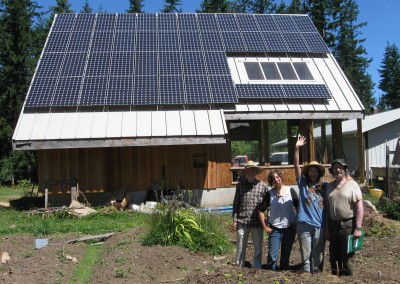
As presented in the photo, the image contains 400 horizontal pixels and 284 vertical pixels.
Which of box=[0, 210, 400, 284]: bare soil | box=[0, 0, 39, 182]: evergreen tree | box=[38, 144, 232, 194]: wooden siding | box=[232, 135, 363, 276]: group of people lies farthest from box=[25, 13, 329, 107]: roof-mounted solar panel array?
box=[0, 0, 39, 182]: evergreen tree

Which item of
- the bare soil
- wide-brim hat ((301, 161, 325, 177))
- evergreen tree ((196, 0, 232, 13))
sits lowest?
the bare soil

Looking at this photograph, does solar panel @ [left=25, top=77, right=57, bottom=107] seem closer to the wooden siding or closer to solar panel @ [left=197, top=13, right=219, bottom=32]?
the wooden siding

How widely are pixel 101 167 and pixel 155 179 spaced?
1656 millimetres

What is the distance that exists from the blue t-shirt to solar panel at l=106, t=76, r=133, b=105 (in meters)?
9.61

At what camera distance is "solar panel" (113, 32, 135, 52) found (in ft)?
60.3

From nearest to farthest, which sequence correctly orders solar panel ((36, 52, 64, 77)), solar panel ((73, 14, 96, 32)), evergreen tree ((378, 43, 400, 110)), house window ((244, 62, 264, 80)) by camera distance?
solar panel ((36, 52, 64, 77)), house window ((244, 62, 264, 80)), solar panel ((73, 14, 96, 32)), evergreen tree ((378, 43, 400, 110))

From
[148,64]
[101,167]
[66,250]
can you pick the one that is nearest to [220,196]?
[101,167]

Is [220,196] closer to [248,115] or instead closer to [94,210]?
[248,115]

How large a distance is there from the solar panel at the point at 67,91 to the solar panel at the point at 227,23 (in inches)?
258

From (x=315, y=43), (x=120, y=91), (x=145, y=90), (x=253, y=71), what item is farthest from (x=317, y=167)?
(x=315, y=43)

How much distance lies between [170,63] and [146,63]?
812 millimetres

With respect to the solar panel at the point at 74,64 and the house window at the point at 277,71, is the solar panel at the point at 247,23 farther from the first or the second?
the solar panel at the point at 74,64

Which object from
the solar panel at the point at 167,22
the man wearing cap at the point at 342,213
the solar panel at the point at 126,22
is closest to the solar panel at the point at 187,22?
the solar panel at the point at 167,22

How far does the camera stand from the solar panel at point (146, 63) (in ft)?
55.9
